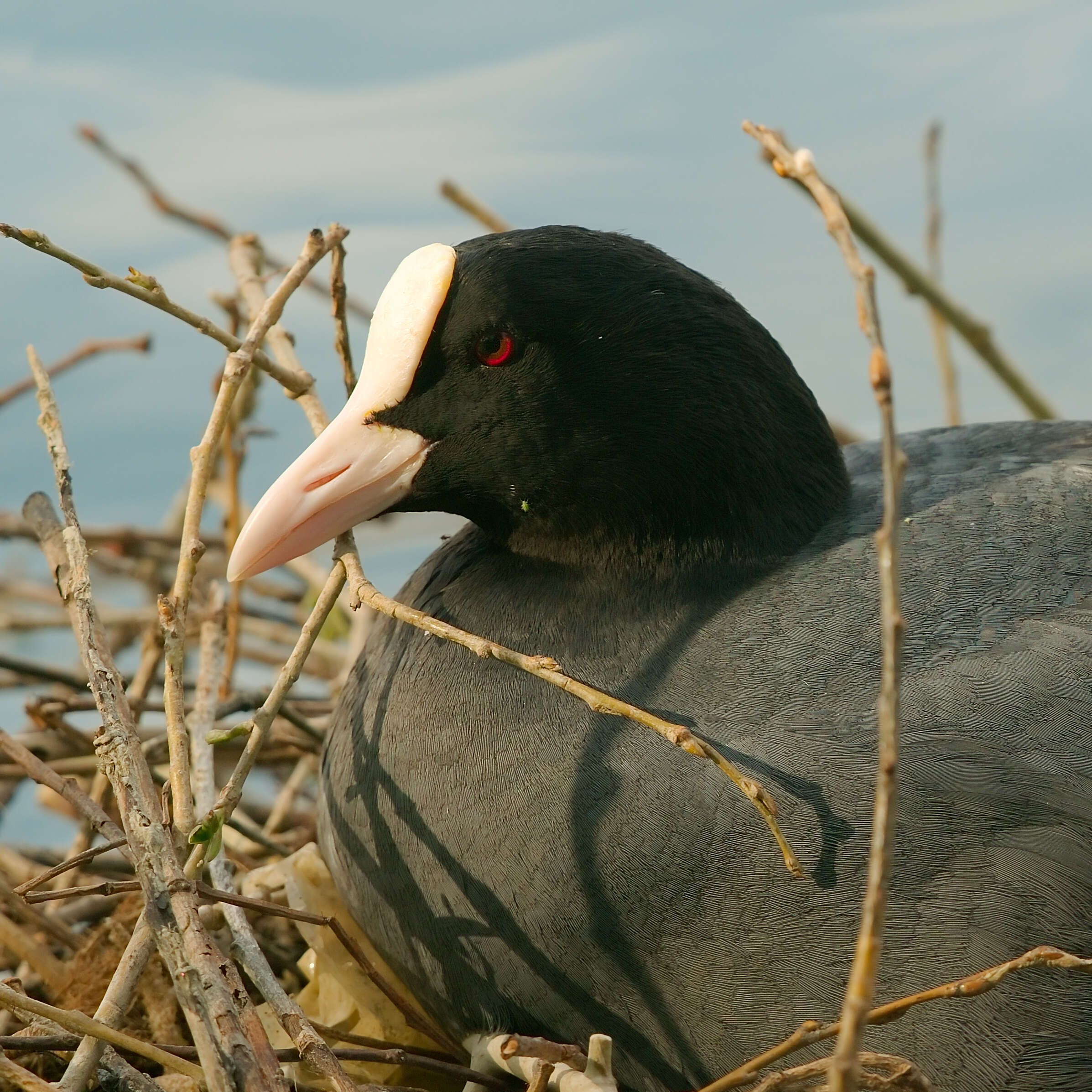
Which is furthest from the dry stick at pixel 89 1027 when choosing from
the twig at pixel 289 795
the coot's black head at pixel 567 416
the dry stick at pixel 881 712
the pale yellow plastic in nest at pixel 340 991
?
the twig at pixel 289 795

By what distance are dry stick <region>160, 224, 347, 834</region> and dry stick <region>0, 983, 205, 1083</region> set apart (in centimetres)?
26

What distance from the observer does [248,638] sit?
3893 mm

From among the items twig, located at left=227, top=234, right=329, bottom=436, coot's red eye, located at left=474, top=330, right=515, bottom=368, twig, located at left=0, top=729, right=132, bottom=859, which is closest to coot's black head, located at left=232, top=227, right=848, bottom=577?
coot's red eye, located at left=474, top=330, right=515, bottom=368

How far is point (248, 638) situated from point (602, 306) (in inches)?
84.4

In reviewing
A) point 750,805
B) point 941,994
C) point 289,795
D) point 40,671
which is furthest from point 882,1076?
point 40,671

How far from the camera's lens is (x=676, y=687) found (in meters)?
1.91

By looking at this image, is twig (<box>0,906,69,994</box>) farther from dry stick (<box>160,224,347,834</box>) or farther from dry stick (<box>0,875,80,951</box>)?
dry stick (<box>160,224,347,834</box>)

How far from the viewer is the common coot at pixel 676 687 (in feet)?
5.58

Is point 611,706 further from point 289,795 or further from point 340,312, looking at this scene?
point 289,795

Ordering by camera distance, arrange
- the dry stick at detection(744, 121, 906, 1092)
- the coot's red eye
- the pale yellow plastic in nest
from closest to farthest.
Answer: the dry stick at detection(744, 121, 906, 1092) → the coot's red eye → the pale yellow plastic in nest

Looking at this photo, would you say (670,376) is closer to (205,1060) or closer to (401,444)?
(401,444)

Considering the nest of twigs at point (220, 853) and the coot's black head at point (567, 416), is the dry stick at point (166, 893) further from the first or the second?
the coot's black head at point (567, 416)

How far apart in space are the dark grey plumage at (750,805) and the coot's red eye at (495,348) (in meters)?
0.33

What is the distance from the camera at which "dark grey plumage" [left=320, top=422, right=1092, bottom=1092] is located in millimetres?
1691
